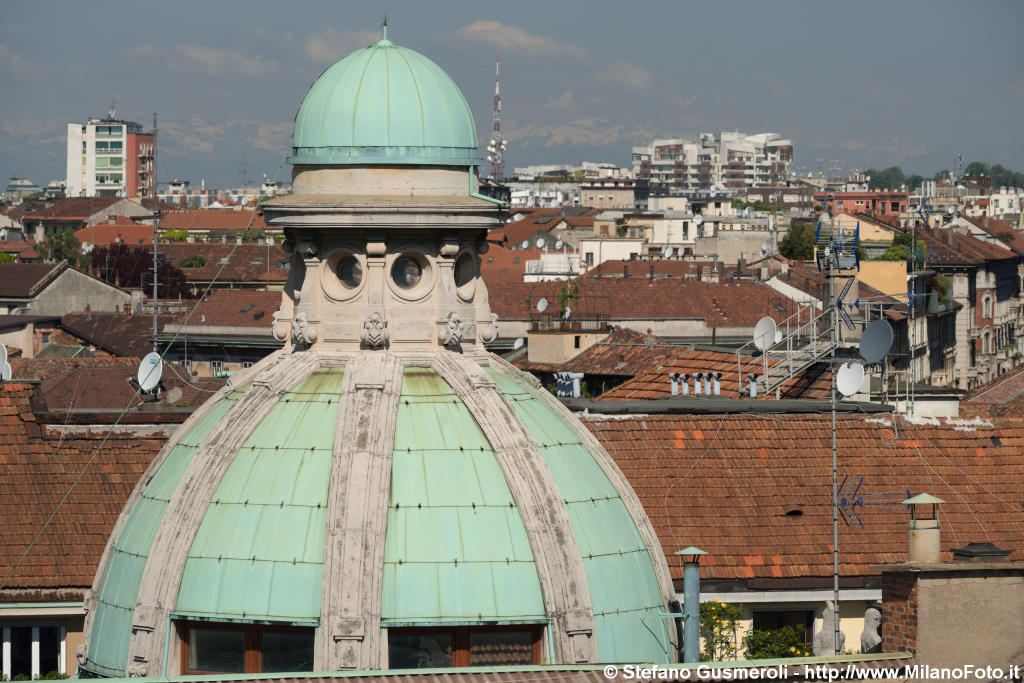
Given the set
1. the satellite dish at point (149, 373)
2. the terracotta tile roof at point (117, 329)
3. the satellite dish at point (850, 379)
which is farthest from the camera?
the terracotta tile roof at point (117, 329)

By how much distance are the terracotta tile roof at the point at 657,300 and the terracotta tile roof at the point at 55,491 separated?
64738 mm

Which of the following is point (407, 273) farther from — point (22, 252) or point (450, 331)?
point (22, 252)

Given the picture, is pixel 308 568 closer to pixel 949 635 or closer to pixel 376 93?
pixel 376 93

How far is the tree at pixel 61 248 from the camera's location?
184 metres

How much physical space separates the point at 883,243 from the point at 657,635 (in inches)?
4717

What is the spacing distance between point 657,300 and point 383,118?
8990 centimetres

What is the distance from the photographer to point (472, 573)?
16.1 metres

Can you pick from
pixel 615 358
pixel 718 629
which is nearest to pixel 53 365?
pixel 615 358

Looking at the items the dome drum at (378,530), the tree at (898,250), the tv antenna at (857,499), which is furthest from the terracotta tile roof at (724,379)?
the tree at (898,250)

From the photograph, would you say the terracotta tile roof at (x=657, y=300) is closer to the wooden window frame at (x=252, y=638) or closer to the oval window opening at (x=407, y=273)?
the oval window opening at (x=407, y=273)

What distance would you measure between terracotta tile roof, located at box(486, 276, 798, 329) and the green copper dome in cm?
8165

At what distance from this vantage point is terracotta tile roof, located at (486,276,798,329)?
104 meters

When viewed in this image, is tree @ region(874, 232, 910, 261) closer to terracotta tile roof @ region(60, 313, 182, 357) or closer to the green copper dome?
terracotta tile roof @ region(60, 313, 182, 357)

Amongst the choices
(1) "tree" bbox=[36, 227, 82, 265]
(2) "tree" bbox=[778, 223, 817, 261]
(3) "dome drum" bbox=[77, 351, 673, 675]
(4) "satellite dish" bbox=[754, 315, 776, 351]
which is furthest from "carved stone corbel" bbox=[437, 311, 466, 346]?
(1) "tree" bbox=[36, 227, 82, 265]
